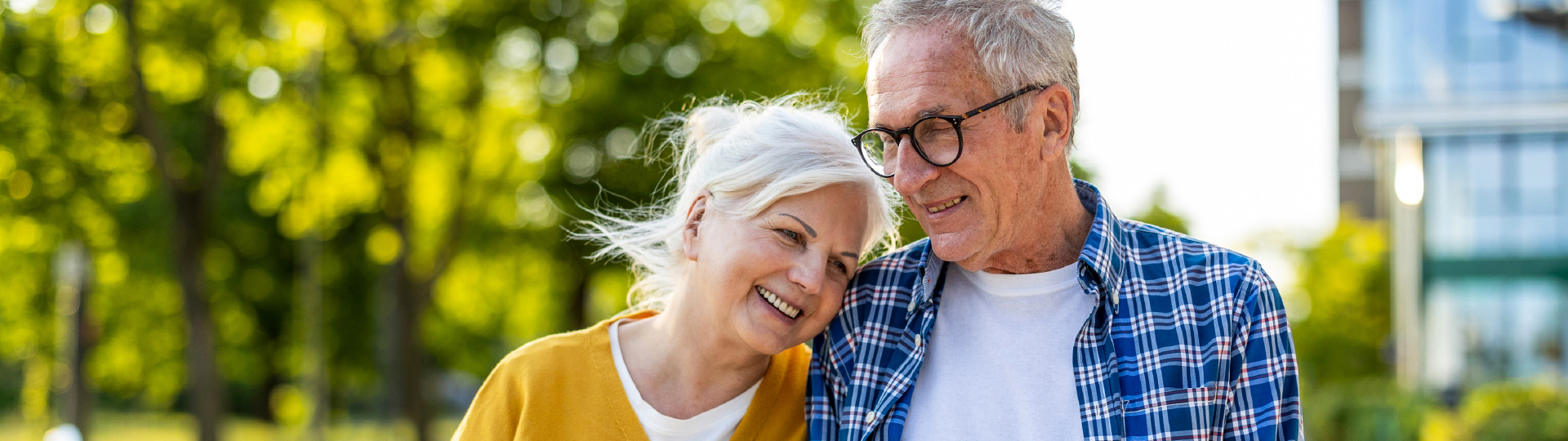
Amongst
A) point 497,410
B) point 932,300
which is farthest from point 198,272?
point 932,300

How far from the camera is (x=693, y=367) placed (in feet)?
9.87

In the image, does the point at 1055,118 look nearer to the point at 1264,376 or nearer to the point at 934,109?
the point at 934,109

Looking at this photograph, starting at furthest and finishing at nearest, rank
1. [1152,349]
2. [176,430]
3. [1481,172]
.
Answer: [176,430] < [1481,172] < [1152,349]

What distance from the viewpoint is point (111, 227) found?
47.6 ft

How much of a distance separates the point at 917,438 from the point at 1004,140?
686mm

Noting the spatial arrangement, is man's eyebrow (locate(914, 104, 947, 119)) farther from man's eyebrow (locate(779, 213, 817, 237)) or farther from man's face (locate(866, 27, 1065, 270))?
man's eyebrow (locate(779, 213, 817, 237))

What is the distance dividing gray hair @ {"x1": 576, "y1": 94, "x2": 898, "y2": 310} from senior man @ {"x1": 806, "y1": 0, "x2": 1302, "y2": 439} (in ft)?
0.55

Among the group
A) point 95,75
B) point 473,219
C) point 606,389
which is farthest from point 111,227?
point 606,389

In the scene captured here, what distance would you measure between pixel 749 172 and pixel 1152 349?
102 cm

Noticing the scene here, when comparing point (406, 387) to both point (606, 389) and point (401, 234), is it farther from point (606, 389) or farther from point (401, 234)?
point (606, 389)

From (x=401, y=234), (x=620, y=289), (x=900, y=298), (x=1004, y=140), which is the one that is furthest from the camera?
(x=620, y=289)

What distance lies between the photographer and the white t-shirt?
256 centimetres

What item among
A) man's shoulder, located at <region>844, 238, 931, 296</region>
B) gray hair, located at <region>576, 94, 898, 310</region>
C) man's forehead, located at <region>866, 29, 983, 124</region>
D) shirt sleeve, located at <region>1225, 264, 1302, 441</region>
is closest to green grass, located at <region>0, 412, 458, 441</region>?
gray hair, located at <region>576, 94, 898, 310</region>

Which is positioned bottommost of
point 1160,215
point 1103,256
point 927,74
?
point 1160,215
